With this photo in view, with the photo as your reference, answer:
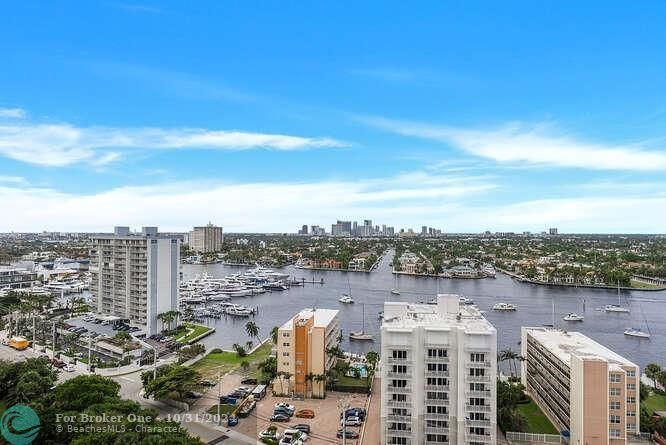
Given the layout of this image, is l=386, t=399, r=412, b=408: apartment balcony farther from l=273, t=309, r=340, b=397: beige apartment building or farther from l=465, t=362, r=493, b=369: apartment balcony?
l=273, t=309, r=340, b=397: beige apartment building

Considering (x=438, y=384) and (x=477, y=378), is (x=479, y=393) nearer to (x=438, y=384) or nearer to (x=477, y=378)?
(x=477, y=378)

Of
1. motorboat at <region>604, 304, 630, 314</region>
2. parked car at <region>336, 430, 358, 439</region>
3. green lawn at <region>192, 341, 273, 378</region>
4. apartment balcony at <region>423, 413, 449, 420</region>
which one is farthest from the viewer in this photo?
motorboat at <region>604, 304, 630, 314</region>

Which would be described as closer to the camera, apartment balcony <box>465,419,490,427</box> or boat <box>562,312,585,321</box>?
apartment balcony <box>465,419,490,427</box>

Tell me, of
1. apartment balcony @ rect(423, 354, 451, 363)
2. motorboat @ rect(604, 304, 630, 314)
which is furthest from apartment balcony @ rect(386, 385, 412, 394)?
motorboat @ rect(604, 304, 630, 314)

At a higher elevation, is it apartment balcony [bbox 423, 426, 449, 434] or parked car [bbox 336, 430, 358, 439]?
apartment balcony [bbox 423, 426, 449, 434]

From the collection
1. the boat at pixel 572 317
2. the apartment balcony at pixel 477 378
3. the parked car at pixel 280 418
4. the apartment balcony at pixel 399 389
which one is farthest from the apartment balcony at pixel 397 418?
the boat at pixel 572 317

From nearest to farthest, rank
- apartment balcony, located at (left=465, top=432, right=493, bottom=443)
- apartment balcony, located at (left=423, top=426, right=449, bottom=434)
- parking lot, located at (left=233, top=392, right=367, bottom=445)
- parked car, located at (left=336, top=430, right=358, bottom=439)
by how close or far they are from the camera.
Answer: apartment balcony, located at (left=465, top=432, right=493, bottom=443) → apartment balcony, located at (left=423, top=426, right=449, bottom=434) → parked car, located at (left=336, top=430, right=358, bottom=439) → parking lot, located at (left=233, top=392, right=367, bottom=445)

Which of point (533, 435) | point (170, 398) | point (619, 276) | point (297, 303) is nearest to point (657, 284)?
point (619, 276)

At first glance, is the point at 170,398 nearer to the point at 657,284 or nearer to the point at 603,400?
the point at 603,400
